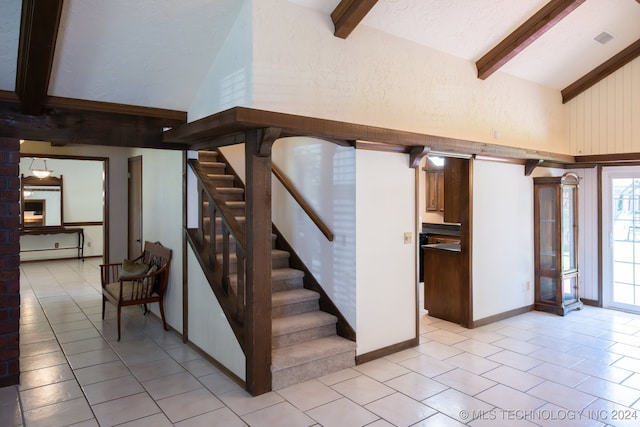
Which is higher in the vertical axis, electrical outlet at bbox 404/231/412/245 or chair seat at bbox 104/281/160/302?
electrical outlet at bbox 404/231/412/245

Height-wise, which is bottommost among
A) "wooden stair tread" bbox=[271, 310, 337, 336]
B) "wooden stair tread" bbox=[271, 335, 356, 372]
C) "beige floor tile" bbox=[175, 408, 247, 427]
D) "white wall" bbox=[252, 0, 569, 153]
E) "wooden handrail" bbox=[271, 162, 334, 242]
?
"beige floor tile" bbox=[175, 408, 247, 427]

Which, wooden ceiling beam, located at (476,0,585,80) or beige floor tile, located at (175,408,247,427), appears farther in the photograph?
wooden ceiling beam, located at (476,0,585,80)

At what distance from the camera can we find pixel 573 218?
6.04 m

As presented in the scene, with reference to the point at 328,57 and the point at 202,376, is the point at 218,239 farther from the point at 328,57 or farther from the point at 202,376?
the point at 328,57

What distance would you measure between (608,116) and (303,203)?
181 inches

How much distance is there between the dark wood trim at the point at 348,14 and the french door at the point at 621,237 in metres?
4.73

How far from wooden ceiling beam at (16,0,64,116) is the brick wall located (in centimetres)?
45

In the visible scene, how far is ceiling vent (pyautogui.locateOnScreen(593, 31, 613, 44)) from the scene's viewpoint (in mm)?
5085

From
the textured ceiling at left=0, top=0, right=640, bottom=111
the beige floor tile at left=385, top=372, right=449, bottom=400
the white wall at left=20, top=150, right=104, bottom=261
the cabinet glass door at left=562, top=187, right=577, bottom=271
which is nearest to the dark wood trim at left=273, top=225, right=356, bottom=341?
the beige floor tile at left=385, top=372, right=449, bottom=400

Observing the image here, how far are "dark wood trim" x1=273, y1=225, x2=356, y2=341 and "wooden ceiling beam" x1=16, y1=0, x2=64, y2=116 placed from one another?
265 centimetres

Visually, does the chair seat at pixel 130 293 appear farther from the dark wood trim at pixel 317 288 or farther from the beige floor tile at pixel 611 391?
the beige floor tile at pixel 611 391

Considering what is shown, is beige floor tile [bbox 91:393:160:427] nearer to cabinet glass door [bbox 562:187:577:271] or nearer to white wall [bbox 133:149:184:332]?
white wall [bbox 133:149:184:332]

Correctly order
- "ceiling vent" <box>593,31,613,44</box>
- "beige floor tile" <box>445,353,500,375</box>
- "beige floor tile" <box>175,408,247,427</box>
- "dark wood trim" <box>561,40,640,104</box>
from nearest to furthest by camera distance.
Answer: "beige floor tile" <box>175,408,247,427</box> → "beige floor tile" <box>445,353,500,375</box> → "ceiling vent" <box>593,31,613,44</box> → "dark wood trim" <box>561,40,640,104</box>

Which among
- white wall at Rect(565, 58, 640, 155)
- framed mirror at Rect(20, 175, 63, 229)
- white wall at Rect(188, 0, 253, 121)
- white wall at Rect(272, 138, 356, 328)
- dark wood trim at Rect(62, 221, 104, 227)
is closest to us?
white wall at Rect(188, 0, 253, 121)
